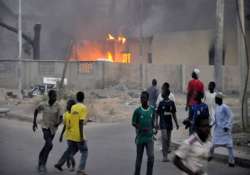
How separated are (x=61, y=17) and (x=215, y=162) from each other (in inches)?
1686

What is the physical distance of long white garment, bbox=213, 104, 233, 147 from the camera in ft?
33.0

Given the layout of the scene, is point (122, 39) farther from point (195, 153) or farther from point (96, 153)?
point (195, 153)

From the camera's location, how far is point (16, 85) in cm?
3534

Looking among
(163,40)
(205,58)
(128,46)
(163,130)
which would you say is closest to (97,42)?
(128,46)

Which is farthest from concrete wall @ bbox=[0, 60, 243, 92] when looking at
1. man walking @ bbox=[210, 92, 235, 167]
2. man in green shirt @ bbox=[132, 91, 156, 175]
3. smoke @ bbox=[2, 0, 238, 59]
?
man in green shirt @ bbox=[132, 91, 156, 175]

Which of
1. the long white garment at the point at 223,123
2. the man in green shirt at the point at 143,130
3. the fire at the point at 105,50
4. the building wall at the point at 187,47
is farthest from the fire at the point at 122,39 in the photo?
the man in green shirt at the point at 143,130

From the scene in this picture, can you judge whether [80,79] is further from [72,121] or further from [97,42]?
[72,121]

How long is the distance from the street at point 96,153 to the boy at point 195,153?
437 centimetres

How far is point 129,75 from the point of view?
114ft

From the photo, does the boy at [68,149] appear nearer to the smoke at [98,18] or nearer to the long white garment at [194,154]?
the long white garment at [194,154]

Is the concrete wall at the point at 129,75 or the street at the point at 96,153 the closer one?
the street at the point at 96,153

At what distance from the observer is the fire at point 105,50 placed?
47.1 meters

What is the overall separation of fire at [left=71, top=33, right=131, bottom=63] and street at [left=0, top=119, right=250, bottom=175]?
2978 centimetres

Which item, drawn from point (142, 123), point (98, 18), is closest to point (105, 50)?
point (98, 18)
